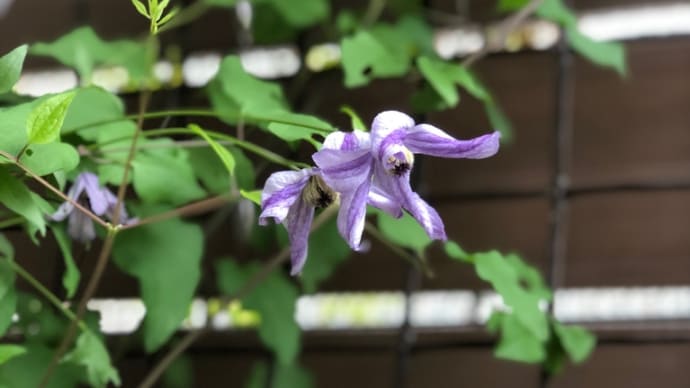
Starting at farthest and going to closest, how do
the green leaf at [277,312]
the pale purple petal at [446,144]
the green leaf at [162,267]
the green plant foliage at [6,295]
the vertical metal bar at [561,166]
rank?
the vertical metal bar at [561,166] < the green leaf at [277,312] < the green leaf at [162,267] < the green plant foliage at [6,295] < the pale purple petal at [446,144]

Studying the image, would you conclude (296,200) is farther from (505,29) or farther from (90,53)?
(505,29)

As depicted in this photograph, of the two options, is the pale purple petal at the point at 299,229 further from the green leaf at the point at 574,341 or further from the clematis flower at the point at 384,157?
the green leaf at the point at 574,341

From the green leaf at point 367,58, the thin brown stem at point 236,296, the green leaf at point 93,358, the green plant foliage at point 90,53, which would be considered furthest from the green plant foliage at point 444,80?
the green leaf at point 93,358

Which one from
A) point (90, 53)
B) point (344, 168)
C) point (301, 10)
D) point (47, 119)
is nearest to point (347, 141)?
point (344, 168)

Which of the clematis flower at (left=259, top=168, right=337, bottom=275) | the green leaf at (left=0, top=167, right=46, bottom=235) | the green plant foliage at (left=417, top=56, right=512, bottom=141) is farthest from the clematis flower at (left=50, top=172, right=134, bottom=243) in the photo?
the green plant foliage at (left=417, top=56, right=512, bottom=141)

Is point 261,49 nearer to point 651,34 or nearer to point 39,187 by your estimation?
point 651,34
